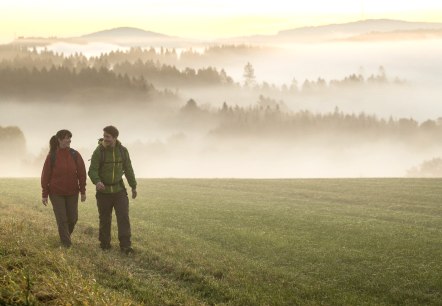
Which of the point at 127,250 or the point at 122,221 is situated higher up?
the point at 122,221

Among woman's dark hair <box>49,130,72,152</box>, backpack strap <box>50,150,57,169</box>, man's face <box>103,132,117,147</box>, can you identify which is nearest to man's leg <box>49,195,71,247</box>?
backpack strap <box>50,150,57,169</box>

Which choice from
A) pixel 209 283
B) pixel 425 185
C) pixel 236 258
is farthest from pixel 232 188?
pixel 209 283

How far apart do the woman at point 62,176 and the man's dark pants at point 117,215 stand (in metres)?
0.72

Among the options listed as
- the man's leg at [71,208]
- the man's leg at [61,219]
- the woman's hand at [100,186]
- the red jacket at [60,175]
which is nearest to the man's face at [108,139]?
the red jacket at [60,175]

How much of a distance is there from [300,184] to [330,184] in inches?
117

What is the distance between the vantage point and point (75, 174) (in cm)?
1758

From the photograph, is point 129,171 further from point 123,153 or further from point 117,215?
point 117,215

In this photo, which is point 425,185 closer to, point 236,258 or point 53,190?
point 236,258

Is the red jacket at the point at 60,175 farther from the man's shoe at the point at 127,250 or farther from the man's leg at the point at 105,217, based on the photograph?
the man's shoe at the point at 127,250

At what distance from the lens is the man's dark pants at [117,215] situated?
701 inches

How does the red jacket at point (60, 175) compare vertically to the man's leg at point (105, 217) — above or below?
above

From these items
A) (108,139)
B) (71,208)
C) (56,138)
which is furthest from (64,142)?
(71,208)

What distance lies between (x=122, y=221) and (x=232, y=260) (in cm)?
366

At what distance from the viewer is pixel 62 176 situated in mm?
17406
